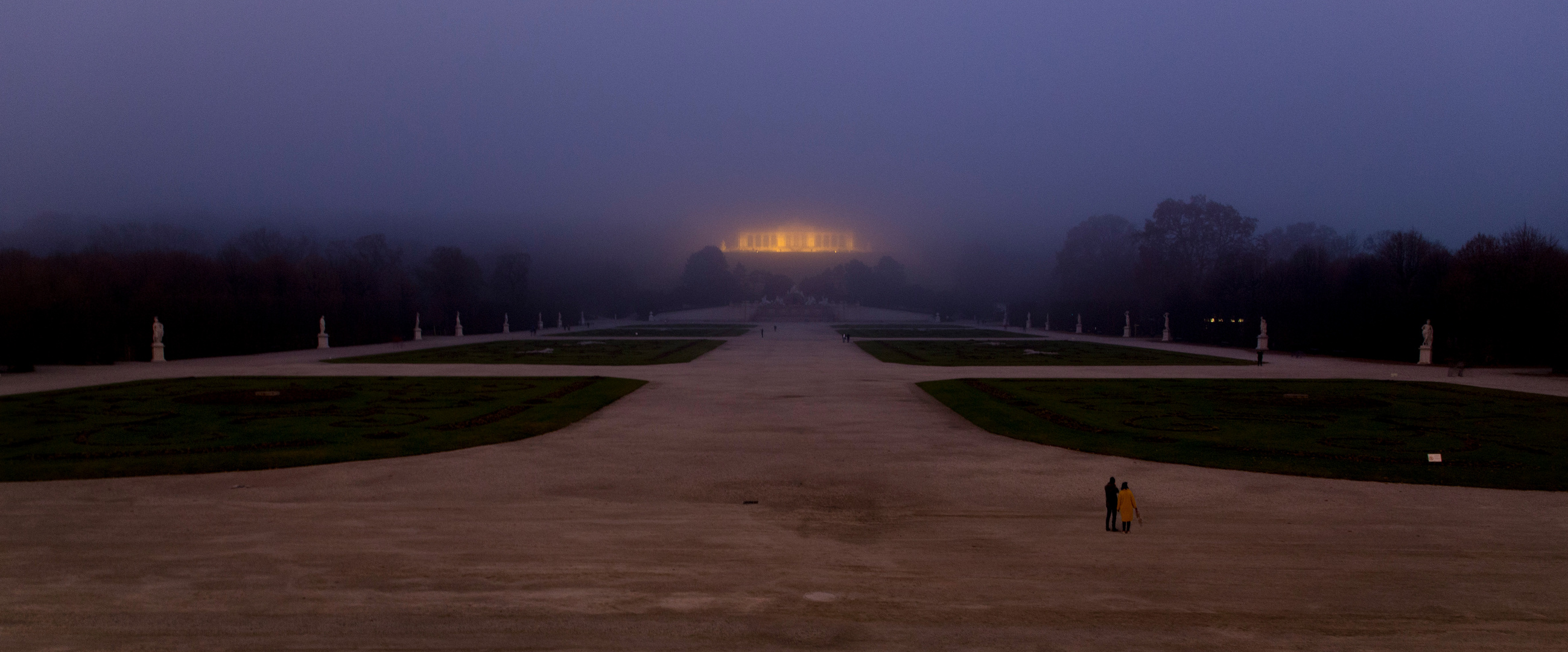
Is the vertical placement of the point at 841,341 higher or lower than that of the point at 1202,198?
lower

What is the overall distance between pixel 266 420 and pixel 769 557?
1349cm

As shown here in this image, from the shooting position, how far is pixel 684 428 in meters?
16.8

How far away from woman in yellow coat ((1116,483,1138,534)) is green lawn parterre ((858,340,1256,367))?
23.4 metres

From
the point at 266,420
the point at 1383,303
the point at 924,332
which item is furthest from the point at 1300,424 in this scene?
the point at 924,332

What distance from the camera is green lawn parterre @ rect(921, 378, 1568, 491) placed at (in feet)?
41.8

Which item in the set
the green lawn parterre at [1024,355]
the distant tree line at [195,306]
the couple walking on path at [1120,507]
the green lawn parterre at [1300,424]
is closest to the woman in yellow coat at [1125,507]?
the couple walking on path at [1120,507]

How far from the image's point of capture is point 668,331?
219 feet

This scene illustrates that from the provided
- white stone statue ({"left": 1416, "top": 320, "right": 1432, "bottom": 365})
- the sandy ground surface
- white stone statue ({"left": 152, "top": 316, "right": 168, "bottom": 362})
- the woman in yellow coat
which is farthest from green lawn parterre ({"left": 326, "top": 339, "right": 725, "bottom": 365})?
white stone statue ({"left": 1416, "top": 320, "right": 1432, "bottom": 365})

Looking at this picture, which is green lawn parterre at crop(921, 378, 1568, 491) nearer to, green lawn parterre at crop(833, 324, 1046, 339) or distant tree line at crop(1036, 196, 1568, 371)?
distant tree line at crop(1036, 196, 1568, 371)

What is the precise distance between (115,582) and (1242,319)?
53.5m

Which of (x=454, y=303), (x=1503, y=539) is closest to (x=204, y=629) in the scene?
(x=1503, y=539)

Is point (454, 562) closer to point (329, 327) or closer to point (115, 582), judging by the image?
point (115, 582)

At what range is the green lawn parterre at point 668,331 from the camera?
198ft

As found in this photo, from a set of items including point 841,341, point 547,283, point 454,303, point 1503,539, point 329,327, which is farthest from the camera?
point 547,283
